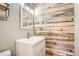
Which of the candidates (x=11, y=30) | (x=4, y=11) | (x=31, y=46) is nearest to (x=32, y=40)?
(x=31, y=46)

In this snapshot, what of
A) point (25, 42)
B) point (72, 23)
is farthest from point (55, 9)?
point (25, 42)

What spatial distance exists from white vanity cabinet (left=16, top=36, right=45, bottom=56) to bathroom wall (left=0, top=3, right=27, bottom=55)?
0.07 m

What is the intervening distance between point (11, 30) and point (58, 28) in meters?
0.60

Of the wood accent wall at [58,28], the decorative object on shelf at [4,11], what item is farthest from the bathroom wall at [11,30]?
the wood accent wall at [58,28]

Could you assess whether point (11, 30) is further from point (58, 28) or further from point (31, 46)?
point (58, 28)

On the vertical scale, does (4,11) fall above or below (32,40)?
above

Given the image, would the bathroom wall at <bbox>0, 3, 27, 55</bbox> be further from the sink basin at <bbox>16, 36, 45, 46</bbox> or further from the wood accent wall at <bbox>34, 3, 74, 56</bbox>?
the wood accent wall at <bbox>34, 3, 74, 56</bbox>

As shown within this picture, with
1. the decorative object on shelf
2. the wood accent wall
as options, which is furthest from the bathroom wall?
the wood accent wall

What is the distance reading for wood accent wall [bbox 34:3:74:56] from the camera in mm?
1420

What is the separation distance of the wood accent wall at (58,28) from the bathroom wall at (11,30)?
25cm

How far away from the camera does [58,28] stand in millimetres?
1443

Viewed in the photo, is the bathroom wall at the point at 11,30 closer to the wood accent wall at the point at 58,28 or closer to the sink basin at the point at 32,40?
the sink basin at the point at 32,40

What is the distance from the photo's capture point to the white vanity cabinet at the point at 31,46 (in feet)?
4.70

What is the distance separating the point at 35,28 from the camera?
147 cm
